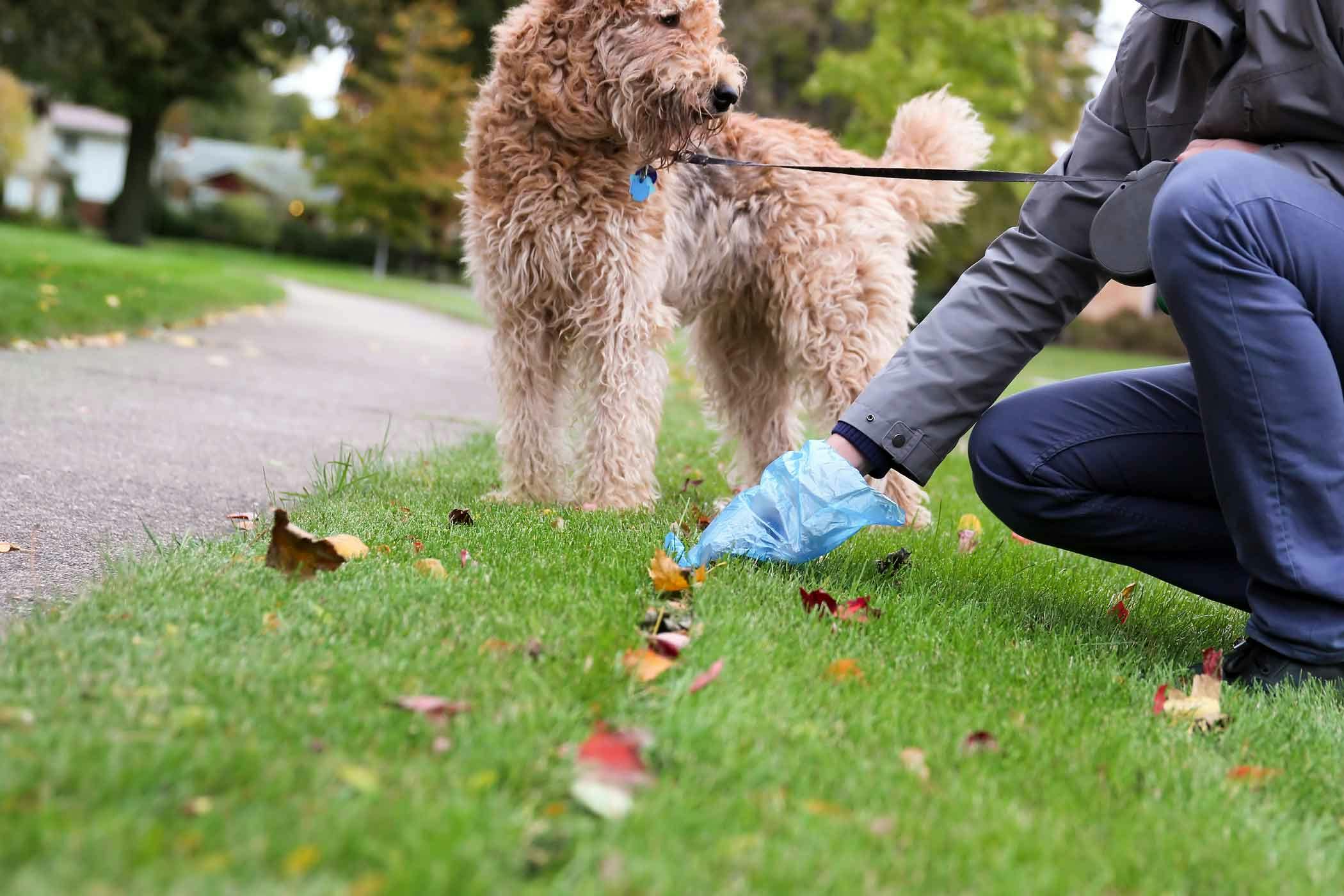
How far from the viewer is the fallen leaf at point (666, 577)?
296 centimetres

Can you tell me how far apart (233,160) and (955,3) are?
67.3 m

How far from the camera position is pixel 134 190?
34.9 metres

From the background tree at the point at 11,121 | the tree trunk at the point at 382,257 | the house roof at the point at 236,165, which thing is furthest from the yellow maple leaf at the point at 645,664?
the house roof at the point at 236,165

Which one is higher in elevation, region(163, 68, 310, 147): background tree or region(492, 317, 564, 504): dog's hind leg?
region(163, 68, 310, 147): background tree

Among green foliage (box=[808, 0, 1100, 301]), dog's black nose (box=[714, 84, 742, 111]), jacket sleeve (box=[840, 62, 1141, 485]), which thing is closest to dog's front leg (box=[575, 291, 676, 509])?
dog's black nose (box=[714, 84, 742, 111])

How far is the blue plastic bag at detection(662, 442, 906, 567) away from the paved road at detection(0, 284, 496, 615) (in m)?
1.56

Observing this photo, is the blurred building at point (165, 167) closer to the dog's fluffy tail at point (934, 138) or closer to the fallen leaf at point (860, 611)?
the dog's fluffy tail at point (934, 138)

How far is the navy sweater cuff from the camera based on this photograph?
3.30 meters

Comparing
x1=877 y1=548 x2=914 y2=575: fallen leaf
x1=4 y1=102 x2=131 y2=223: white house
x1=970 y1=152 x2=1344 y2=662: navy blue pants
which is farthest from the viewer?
x1=4 y1=102 x2=131 y2=223: white house

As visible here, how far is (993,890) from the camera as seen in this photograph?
1.71 meters

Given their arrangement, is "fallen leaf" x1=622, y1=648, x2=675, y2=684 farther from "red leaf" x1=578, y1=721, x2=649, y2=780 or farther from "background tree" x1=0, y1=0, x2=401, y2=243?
"background tree" x1=0, y1=0, x2=401, y2=243

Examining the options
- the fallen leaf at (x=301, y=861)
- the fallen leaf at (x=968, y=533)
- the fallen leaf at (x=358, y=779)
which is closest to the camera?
the fallen leaf at (x=301, y=861)

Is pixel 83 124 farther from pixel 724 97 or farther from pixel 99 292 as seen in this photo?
pixel 724 97

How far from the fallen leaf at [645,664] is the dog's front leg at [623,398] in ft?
6.83
